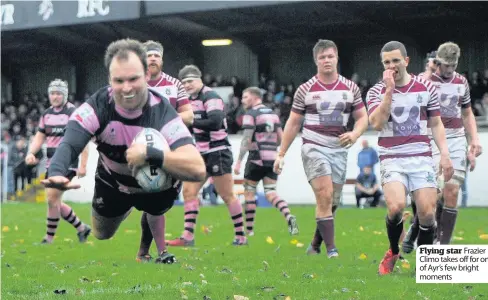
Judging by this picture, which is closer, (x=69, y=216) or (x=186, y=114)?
(x=186, y=114)

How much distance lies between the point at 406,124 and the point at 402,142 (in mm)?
190

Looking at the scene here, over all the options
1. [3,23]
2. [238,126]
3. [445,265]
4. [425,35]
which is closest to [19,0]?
[3,23]

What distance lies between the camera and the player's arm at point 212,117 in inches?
535

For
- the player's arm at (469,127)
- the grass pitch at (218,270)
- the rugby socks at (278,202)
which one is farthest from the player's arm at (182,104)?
the rugby socks at (278,202)

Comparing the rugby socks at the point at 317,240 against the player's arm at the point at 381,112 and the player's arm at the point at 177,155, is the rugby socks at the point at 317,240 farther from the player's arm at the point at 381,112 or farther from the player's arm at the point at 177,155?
the player's arm at the point at 177,155

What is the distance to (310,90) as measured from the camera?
1170cm

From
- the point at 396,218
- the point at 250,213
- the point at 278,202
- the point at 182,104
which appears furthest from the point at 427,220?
the point at 278,202

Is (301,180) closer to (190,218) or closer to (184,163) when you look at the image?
(190,218)

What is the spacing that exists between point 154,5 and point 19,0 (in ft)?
21.2

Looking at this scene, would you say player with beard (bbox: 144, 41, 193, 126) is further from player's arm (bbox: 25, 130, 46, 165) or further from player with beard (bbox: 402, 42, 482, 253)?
player's arm (bbox: 25, 130, 46, 165)

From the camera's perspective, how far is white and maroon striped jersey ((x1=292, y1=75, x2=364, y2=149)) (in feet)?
38.2

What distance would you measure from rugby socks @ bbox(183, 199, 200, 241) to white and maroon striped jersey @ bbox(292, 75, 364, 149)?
293 cm

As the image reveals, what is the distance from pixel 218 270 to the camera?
10.1 metres

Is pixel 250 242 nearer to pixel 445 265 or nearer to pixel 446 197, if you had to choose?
pixel 446 197
